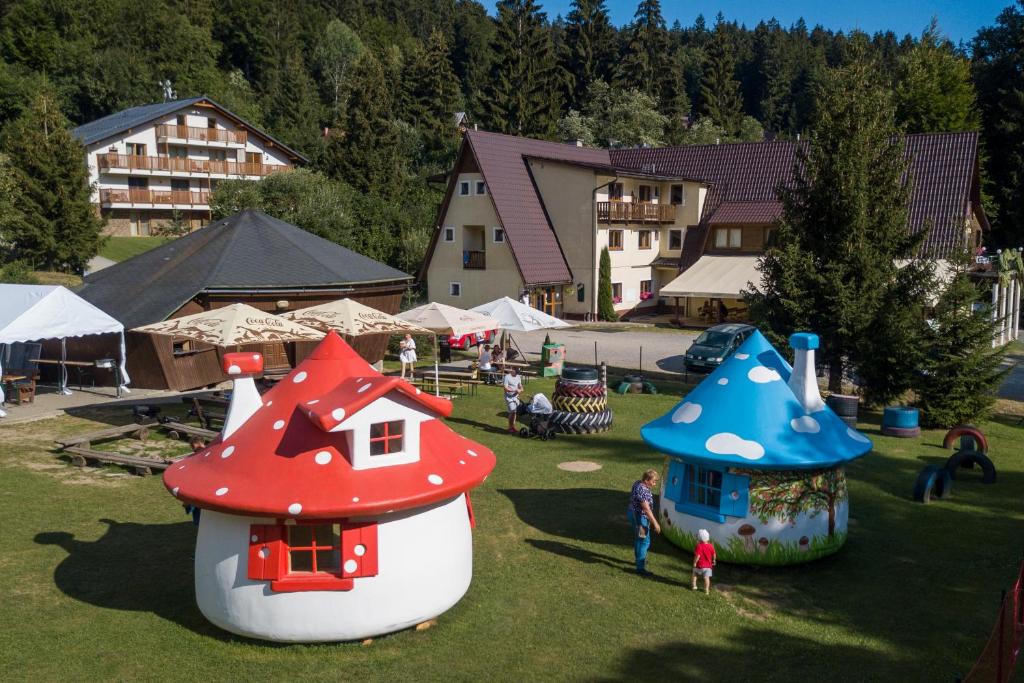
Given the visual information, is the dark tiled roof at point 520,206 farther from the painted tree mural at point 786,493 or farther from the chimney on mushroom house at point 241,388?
the chimney on mushroom house at point 241,388

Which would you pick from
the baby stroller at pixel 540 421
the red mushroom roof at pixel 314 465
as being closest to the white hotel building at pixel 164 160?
the baby stroller at pixel 540 421

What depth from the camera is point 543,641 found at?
1055 centimetres

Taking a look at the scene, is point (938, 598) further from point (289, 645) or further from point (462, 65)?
point (462, 65)

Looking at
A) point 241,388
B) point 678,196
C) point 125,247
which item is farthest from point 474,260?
point 241,388

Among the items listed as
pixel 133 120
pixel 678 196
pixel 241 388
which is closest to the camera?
pixel 241 388

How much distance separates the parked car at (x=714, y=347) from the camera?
2987cm

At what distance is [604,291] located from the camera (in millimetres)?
45125

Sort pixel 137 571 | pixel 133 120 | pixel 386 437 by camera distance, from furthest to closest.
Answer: pixel 133 120, pixel 137 571, pixel 386 437

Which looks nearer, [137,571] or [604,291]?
Result: [137,571]

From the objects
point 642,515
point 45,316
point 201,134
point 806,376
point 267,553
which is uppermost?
point 201,134

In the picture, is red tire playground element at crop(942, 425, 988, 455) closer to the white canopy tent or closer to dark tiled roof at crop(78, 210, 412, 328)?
dark tiled roof at crop(78, 210, 412, 328)

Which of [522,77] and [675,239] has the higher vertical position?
[522,77]

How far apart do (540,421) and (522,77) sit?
5473cm

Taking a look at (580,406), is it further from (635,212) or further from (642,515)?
(635,212)
